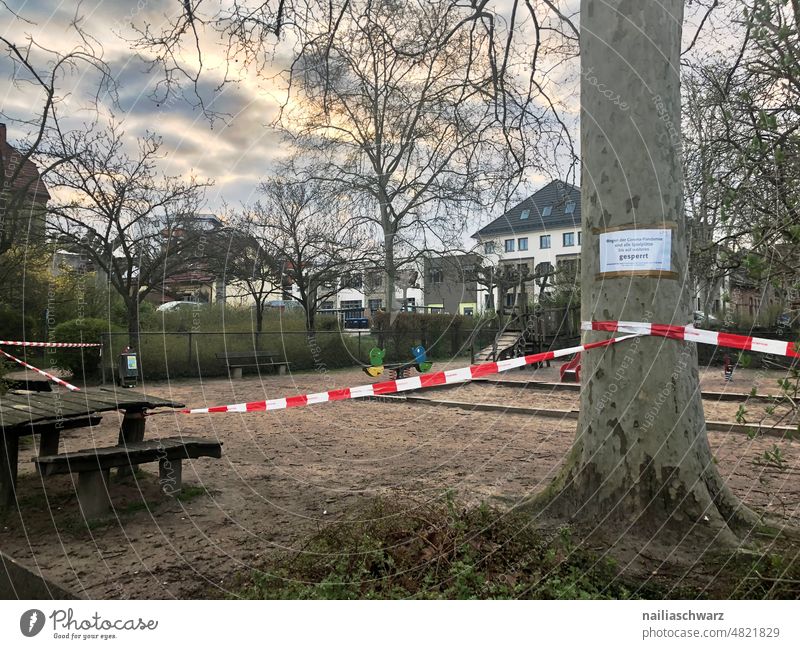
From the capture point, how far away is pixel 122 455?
3.27 metres

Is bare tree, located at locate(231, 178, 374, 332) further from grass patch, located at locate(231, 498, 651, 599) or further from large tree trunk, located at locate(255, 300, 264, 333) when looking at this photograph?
grass patch, located at locate(231, 498, 651, 599)

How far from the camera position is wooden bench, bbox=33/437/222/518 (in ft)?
10.1

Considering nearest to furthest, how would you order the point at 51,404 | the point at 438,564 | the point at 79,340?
the point at 438,564, the point at 51,404, the point at 79,340

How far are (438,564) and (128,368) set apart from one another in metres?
10.8

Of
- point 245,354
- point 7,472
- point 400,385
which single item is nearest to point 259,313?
point 245,354

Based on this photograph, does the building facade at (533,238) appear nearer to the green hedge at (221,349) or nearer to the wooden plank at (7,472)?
the green hedge at (221,349)

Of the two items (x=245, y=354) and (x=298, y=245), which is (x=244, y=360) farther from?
(x=298, y=245)

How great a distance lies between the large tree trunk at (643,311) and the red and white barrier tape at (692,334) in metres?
0.05

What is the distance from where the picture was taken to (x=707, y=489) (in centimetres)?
281

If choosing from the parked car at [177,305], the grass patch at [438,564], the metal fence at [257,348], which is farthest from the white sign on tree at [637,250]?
the parked car at [177,305]

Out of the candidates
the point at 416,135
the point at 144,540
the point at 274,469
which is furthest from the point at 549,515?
the point at 416,135

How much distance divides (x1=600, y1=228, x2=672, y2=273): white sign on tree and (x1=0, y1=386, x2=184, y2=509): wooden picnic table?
3.46 metres

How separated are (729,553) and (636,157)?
204 cm

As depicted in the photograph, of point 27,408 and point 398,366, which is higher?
point 27,408
